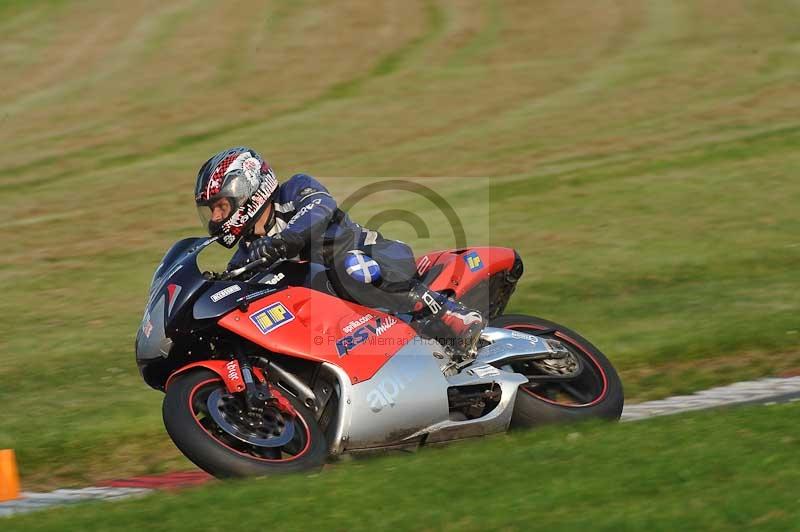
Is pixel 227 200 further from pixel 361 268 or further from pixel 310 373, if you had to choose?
pixel 310 373

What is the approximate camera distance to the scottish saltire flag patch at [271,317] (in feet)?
23.4

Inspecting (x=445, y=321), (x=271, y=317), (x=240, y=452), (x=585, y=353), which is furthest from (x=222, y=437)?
(x=585, y=353)

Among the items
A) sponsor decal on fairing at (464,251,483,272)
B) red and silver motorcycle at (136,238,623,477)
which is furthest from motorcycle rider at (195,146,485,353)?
sponsor decal on fairing at (464,251,483,272)

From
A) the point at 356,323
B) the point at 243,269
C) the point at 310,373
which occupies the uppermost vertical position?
the point at 243,269

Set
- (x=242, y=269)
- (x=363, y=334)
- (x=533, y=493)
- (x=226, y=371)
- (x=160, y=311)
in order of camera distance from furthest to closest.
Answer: (x=363, y=334) → (x=242, y=269) → (x=160, y=311) → (x=226, y=371) → (x=533, y=493)

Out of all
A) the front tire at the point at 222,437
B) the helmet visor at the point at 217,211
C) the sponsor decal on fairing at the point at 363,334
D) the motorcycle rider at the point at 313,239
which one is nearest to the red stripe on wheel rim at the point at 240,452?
the front tire at the point at 222,437

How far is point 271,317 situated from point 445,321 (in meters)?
1.23

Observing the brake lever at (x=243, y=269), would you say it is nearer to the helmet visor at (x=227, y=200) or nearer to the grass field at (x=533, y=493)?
the helmet visor at (x=227, y=200)

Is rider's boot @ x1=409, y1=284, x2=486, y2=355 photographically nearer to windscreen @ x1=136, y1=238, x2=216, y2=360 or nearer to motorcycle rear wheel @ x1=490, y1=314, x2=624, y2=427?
motorcycle rear wheel @ x1=490, y1=314, x2=624, y2=427

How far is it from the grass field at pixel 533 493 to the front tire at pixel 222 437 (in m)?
0.18

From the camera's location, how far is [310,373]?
744 centimetres

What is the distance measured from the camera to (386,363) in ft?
24.5

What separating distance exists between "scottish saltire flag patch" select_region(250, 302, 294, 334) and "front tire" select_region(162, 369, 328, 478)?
38 centimetres

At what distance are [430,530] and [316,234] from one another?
2.48 m
